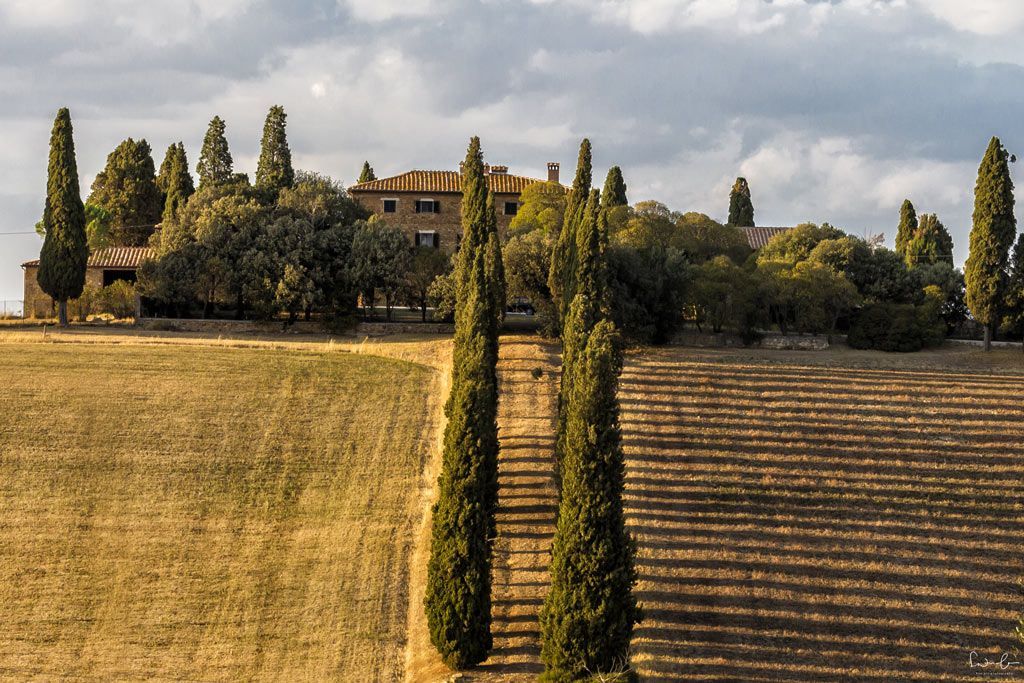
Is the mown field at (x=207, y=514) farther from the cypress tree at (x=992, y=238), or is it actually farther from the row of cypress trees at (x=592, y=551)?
the cypress tree at (x=992, y=238)

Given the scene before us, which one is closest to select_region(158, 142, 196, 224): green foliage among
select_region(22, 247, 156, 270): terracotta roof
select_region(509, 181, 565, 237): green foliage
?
select_region(22, 247, 156, 270): terracotta roof

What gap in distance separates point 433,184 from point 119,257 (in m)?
20.2

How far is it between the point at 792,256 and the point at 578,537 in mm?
45132

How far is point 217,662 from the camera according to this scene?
3045cm

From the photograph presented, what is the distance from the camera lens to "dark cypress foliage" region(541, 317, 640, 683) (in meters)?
27.5

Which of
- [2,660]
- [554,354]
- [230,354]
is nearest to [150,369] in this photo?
[230,354]

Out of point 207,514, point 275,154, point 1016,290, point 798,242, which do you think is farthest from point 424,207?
point 207,514

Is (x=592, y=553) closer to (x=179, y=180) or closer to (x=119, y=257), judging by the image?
(x=119, y=257)

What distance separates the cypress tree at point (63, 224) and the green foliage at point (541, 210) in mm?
22173

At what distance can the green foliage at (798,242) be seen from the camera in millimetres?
70438

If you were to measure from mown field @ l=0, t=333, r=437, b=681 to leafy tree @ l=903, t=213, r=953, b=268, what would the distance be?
173ft

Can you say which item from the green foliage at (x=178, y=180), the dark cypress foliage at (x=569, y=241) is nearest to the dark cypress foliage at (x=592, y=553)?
the dark cypress foliage at (x=569, y=241)

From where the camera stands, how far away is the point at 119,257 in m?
72.9

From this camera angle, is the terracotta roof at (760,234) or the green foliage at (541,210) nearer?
the green foliage at (541,210)
